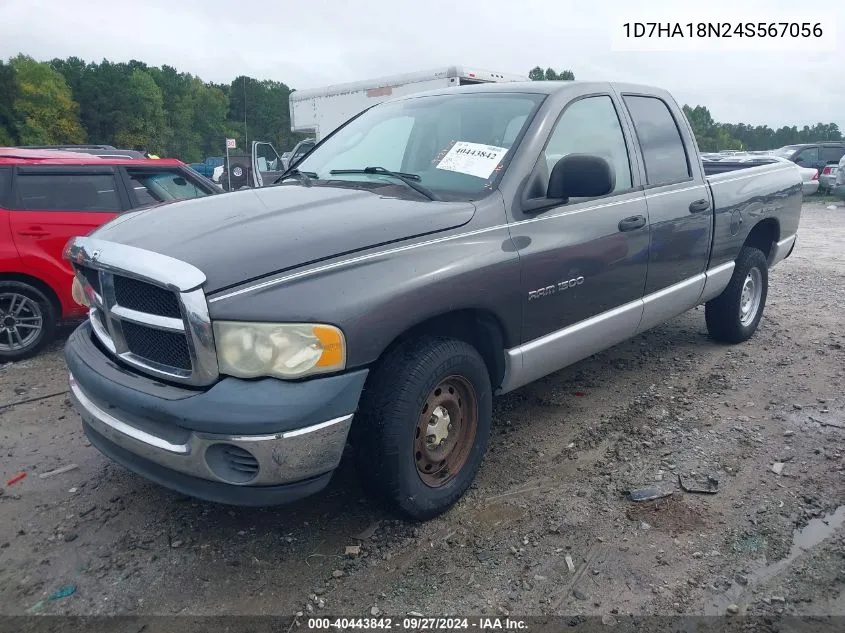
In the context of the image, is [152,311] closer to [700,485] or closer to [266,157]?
[700,485]

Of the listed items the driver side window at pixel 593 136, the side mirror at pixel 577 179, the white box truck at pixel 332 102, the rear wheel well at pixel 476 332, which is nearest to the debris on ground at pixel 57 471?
the rear wheel well at pixel 476 332

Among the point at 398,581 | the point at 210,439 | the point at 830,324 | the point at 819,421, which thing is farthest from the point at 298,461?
the point at 830,324

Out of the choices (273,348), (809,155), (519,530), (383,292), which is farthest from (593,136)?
(809,155)

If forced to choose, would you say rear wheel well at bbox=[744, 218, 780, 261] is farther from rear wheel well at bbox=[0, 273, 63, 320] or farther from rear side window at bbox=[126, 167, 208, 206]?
rear wheel well at bbox=[0, 273, 63, 320]

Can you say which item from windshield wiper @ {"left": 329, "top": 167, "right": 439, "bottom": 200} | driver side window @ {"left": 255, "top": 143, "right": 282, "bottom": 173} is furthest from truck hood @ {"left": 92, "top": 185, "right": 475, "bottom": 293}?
driver side window @ {"left": 255, "top": 143, "right": 282, "bottom": 173}

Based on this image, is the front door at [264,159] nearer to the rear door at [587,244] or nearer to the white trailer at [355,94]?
the white trailer at [355,94]

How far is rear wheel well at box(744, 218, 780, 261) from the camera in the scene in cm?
551

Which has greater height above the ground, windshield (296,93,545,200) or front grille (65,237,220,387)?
windshield (296,93,545,200)

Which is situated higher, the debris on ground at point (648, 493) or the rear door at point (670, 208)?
the rear door at point (670, 208)

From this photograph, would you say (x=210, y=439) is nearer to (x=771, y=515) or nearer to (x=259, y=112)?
(x=771, y=515)

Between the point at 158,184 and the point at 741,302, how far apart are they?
5.16 m

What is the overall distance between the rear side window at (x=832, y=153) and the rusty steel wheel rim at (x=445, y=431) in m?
21.8

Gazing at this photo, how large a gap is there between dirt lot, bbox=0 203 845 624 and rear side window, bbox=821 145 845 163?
19.5 metres

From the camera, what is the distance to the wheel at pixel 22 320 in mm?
5332
